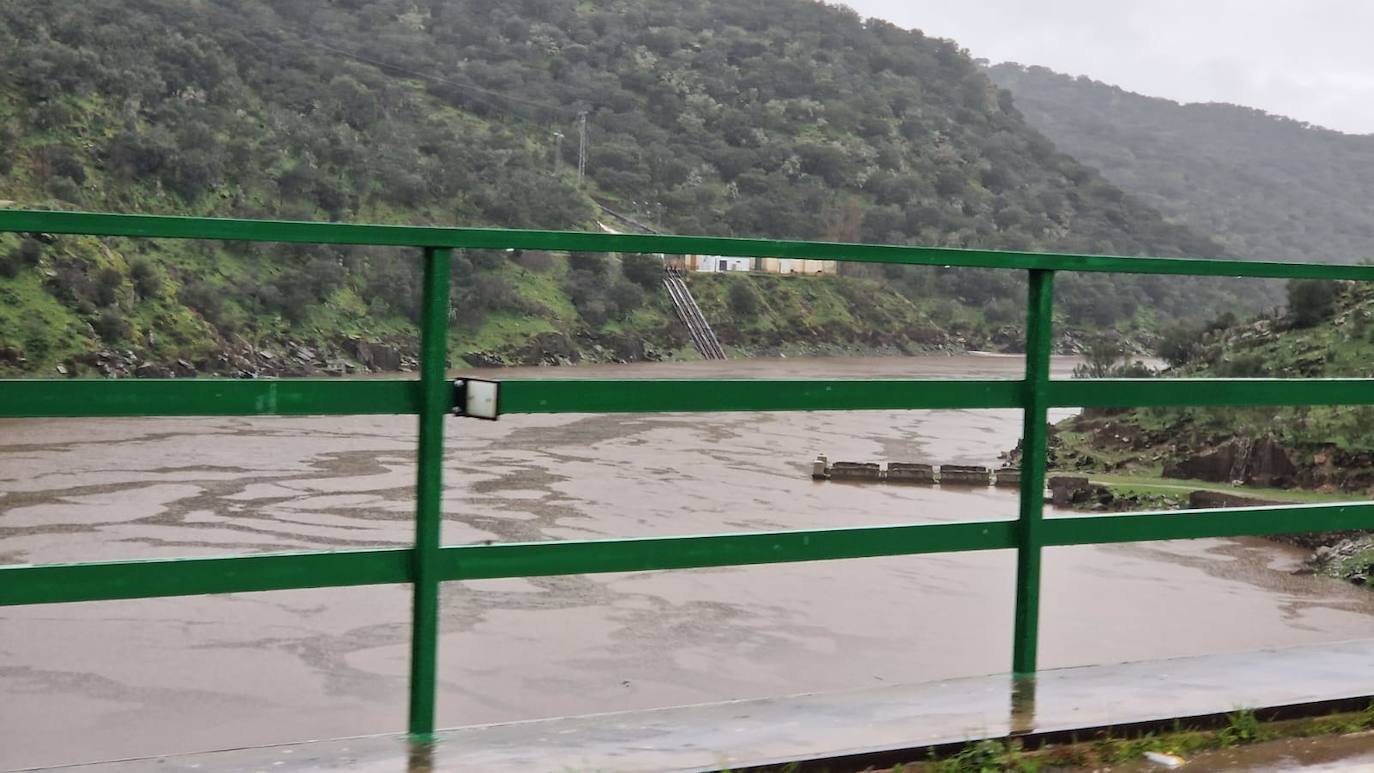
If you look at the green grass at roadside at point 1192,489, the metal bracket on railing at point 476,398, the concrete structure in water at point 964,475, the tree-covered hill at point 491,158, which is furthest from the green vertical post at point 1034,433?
the concrete structure in water at point 964,475

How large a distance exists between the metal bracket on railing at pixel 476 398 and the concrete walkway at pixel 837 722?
578 millimetres

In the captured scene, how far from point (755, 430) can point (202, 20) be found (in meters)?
33.4

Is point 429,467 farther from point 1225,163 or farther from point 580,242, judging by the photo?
point 1225,163

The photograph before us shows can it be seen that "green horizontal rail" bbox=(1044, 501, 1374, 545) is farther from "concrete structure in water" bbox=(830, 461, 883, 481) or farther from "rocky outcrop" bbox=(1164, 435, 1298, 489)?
"concrete structure in water" bbox=(830, 461, 883, 481)

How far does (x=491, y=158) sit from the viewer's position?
61.8 meters

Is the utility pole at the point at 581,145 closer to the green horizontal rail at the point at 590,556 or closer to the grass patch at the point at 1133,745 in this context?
the green horizontal rail at the point at 590,556

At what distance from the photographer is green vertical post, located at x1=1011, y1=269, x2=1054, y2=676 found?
122 inches

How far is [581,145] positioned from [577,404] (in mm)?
68070

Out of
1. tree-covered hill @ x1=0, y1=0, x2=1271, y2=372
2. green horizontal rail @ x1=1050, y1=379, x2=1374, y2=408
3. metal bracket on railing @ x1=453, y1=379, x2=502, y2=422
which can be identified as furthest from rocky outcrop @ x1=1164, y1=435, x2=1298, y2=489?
metal bracket on railing @ x1=453, y1=379, x2=502, y2=422

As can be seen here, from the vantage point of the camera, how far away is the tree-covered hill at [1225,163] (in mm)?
111069

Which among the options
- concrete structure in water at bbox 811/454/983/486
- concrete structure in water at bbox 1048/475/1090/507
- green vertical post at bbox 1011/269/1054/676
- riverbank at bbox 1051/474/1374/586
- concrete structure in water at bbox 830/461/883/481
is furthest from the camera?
concrete structure in water at bbox 830/461/883/481

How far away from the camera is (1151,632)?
1839 cm

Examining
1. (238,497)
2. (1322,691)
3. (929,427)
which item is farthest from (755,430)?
(1322,691)

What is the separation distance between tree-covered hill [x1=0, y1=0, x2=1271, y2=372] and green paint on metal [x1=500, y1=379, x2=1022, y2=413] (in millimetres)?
10543
